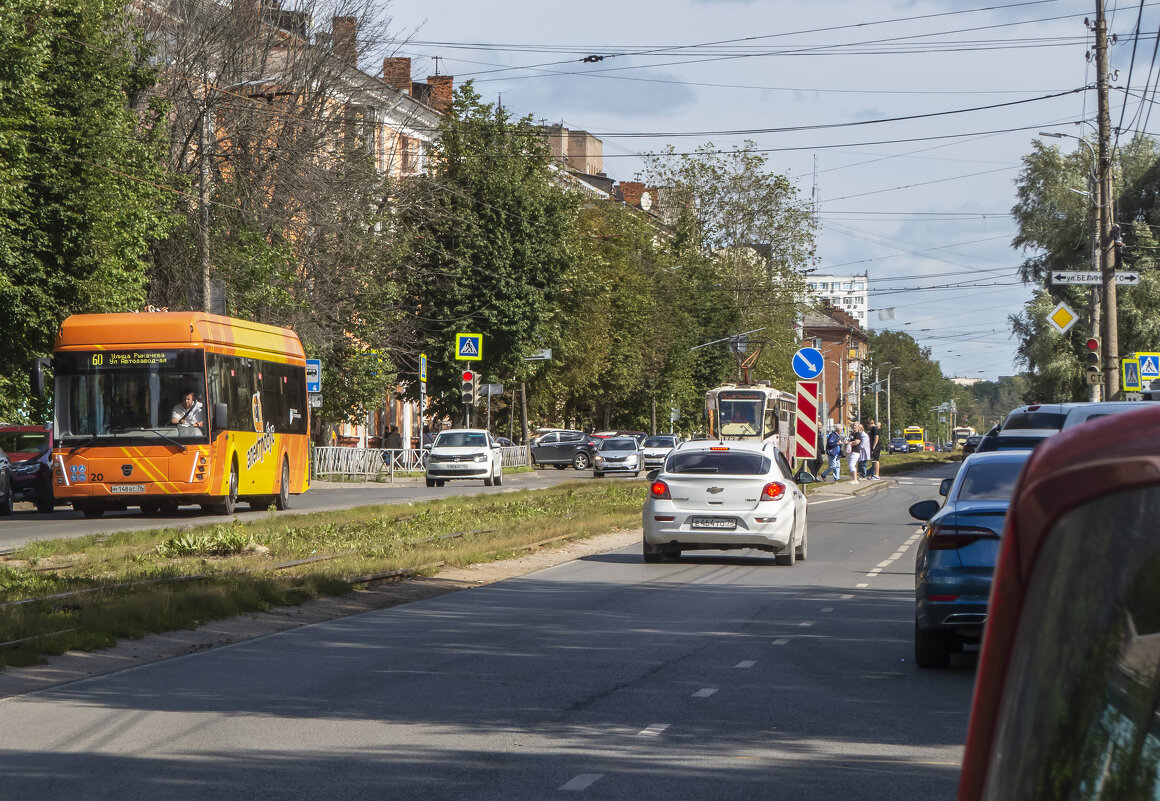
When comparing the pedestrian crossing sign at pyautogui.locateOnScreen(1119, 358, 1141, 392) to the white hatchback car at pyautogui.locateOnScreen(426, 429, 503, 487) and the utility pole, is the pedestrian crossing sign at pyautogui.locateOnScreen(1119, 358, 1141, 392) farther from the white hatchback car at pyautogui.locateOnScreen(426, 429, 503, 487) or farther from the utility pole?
the white hatchback car at pyautogui.locateOnScreen(426, 429, 503, 487)

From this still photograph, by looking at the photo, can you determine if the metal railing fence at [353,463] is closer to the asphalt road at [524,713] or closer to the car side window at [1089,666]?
the asphalt road at [524,713]

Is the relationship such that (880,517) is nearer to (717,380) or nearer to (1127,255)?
(1127,255)

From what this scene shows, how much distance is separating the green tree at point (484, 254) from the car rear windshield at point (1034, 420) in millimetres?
40759

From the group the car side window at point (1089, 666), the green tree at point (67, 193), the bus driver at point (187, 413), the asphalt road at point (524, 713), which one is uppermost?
the green tree at point (67, 193)

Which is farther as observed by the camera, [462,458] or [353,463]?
[353,463]

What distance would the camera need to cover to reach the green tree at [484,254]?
58531mm

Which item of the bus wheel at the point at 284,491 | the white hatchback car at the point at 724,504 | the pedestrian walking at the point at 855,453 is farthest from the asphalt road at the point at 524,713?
the pedestrian walking at the point at 855,453

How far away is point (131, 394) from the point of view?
2656 centimetres

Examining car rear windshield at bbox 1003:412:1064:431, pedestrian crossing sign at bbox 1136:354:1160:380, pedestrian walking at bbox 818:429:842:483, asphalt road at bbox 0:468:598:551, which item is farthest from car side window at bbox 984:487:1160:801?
pedestrian walking at bbox 818:429:842:483

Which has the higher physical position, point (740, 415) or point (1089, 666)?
point (740, 415)

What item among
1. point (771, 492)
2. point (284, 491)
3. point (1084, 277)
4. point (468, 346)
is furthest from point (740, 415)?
point (771, 492)

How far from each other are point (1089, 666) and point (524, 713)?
23.2ft

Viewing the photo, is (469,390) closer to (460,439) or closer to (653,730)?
(460,439)

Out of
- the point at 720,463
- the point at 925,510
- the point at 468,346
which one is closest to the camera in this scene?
the point at 925,510
